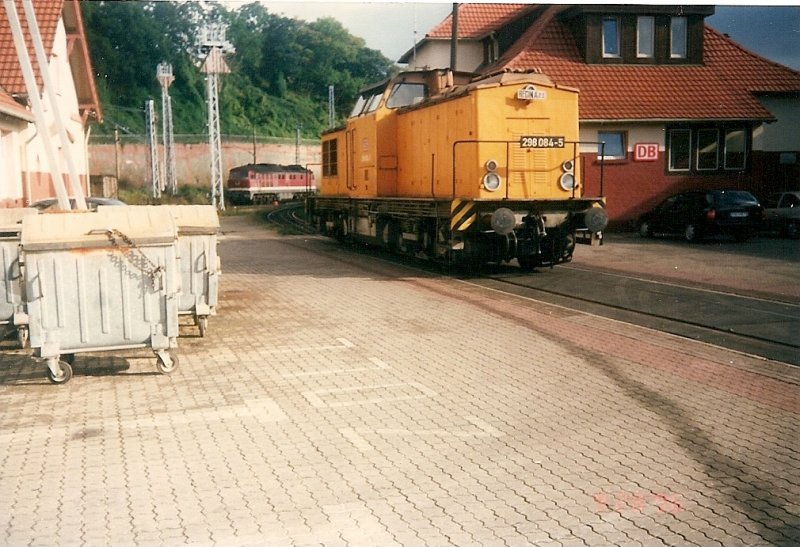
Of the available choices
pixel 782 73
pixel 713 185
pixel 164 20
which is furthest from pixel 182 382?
pixel 782 73

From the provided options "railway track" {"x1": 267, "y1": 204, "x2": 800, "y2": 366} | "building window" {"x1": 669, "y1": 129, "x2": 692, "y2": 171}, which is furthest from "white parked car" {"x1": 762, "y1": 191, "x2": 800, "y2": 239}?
"railway track" {"x1": 267, "y1": 204, "x2": 800, "y2": 366}

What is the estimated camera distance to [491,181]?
548 inches

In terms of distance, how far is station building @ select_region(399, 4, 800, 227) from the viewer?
2567 cm

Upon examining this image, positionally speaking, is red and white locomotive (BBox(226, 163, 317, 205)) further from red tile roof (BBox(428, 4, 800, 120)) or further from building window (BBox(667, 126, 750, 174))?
building window (BBox(667, 126, 750, 174))

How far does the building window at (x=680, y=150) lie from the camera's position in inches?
1036

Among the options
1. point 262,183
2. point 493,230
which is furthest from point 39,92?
point 262,183

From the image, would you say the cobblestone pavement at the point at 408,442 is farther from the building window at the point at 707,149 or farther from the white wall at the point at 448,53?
the white wall at the point at 448,53

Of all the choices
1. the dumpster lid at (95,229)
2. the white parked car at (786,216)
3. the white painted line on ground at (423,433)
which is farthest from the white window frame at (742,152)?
the white painted line on ground at (423,433)

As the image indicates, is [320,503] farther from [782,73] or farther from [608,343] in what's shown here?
[782,73]

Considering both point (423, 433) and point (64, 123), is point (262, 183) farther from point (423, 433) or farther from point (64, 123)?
point (423, 433)

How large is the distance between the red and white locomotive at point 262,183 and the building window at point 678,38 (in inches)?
1293

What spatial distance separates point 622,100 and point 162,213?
2076 centimetres

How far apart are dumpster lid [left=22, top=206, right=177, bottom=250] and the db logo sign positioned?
21.1m

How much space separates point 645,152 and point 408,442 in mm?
22602
